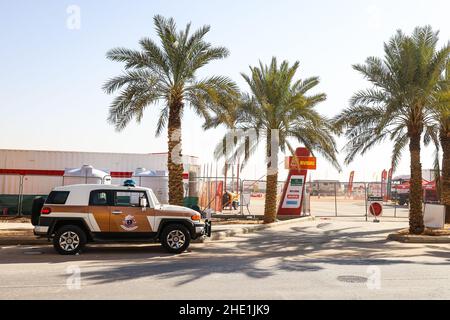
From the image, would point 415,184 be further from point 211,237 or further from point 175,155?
point 175,155

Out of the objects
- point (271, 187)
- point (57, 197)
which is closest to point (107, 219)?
point (57, 197)

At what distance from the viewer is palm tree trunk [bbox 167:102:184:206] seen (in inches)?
701

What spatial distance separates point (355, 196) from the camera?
60.2 metres

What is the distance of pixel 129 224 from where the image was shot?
11938 millimetres

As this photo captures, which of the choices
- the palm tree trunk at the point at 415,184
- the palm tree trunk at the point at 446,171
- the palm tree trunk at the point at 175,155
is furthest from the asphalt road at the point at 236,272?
the palm tree trunk at the point at 446,171

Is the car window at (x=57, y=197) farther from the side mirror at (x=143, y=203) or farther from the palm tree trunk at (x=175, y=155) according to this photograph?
the palm tree trunk at (x=175, y=155)

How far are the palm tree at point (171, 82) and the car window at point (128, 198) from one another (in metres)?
5.76

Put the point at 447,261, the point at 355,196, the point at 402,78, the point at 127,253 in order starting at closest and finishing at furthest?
the point at 447,261 → the point at 127,253 → the point at 402,78 → the point at 355,196

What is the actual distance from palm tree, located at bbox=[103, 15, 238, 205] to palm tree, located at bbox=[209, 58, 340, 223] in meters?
2.60

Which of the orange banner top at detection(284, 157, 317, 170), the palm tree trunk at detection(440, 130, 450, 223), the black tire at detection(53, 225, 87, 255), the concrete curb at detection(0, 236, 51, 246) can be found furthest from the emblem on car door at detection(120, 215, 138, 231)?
the palm tree trunk at detection(440, 130, 450, 223)

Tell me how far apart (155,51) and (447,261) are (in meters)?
12.8

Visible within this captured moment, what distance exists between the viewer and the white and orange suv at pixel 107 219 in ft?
38.3

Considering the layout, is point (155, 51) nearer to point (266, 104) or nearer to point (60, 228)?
point (266, 104)
